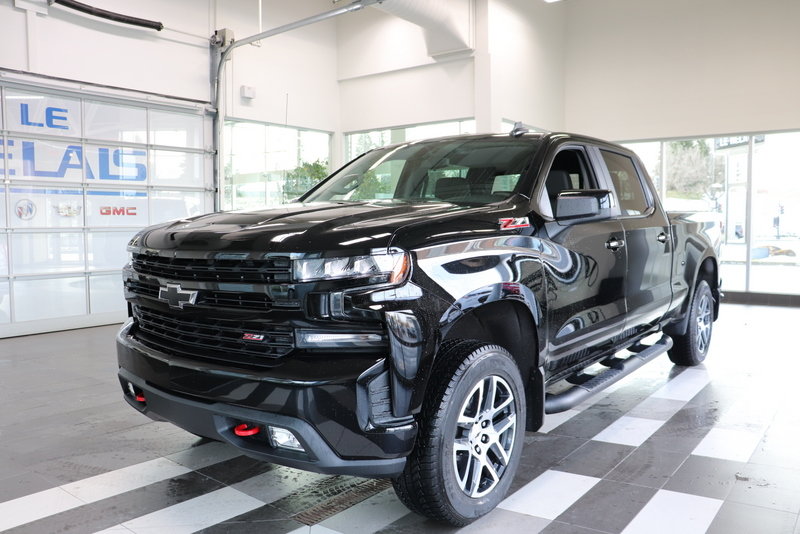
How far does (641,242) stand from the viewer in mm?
3984

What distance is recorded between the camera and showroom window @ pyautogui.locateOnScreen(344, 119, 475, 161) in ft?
37.8

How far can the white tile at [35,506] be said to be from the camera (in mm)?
2771

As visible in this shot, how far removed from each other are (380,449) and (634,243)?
93.1 inches

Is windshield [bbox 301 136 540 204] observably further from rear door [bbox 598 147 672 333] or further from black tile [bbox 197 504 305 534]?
black tile [bbox 197 504 305 534]

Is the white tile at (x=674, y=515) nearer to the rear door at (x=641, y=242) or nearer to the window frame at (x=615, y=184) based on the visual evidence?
the rear door at (x=641, y=242)

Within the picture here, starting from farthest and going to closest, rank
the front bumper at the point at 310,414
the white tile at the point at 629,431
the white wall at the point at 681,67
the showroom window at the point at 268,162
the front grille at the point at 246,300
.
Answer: the showroom window at the point at 268,162 → the white wall at the point at 681,67 → the white tile at the point at 629,431 → the front grille at the point at 246,300 → the front bumper at the point at 310,414

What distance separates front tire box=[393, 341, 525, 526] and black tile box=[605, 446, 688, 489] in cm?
72

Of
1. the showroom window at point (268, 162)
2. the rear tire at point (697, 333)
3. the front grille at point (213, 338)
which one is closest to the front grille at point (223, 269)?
the front grille at point (213, 338)

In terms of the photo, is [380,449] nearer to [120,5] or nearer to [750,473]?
[750,473]

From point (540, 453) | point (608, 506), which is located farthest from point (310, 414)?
point (540, 453)

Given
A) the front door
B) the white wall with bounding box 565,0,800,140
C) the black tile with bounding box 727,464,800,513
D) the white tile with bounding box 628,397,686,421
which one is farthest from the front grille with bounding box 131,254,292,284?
the white wall with bounding box 565,0,800,140

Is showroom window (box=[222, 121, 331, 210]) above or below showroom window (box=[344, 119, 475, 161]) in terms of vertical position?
below

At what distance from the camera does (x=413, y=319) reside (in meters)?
2.25

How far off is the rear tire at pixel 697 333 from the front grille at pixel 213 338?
13.3 ft
